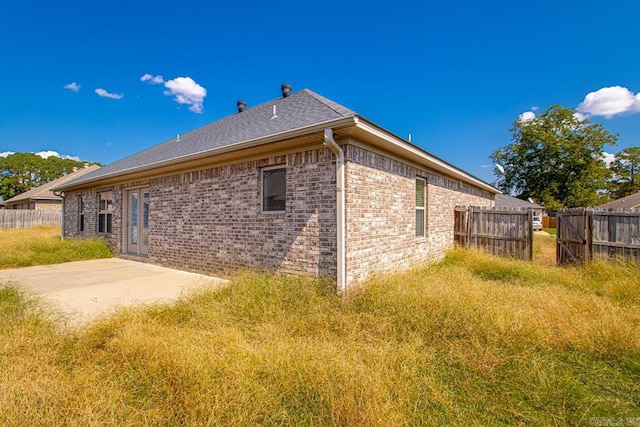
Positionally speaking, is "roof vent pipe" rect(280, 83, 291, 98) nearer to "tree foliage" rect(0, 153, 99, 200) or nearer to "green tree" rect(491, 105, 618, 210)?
"green tree" rect(491, 105, 618, 210)

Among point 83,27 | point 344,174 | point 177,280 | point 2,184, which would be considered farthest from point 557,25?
point 2,184

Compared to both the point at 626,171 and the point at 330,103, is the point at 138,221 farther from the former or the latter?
the point at 626,171

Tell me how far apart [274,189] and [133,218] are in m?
6.41

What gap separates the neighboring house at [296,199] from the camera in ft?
16.0

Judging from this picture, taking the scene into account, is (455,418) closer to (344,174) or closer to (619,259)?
(344,174)

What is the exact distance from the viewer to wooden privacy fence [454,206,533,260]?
8.51m

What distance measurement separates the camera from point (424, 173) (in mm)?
7797

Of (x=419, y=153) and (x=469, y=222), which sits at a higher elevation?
(x=419, y=153)

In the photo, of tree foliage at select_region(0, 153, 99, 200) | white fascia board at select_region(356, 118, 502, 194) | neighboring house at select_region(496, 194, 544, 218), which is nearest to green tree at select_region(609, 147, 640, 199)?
neighboring house at select_region(496, 194, 544, 218)

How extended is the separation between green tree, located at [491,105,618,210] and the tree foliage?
72.6 meters

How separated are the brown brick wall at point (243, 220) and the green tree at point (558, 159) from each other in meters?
35.4

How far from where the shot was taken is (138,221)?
30.5 feet

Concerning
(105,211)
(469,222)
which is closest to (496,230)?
(469,222)

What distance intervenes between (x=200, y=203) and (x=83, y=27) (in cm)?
718
